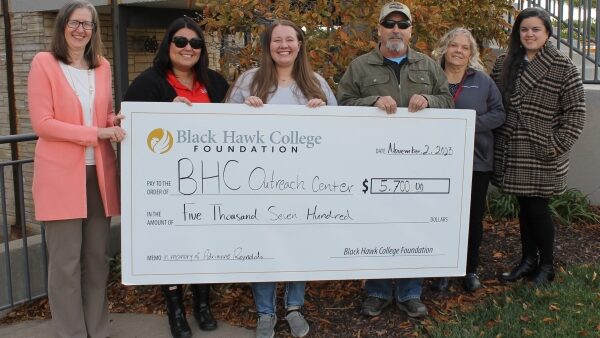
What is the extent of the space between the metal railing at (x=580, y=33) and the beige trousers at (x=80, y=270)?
17.7ft

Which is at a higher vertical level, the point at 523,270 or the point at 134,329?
the point at 523,270

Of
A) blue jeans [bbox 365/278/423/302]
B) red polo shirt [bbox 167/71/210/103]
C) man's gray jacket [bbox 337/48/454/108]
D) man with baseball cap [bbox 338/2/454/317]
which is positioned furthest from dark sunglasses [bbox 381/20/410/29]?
blue jeans [bbox 365/278/423/302]

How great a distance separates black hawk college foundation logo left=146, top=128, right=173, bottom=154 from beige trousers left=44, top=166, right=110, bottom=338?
1.21ft

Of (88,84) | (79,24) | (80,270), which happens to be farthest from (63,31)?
(80,270)

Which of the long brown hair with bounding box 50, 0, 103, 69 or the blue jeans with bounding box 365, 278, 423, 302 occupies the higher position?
the long brown hair with bounding box 50, 0, 103, 69

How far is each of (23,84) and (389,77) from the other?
633cm

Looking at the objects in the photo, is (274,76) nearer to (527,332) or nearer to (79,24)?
(79,24)

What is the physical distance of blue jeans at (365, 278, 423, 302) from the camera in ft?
13.7

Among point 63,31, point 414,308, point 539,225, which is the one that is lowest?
point 414,308

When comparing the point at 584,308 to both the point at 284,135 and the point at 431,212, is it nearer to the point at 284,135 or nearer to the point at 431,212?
the point at 431,212

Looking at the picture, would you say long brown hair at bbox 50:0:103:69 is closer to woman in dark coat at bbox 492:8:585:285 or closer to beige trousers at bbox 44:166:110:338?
beige trousers at bbox 44:166:110:338

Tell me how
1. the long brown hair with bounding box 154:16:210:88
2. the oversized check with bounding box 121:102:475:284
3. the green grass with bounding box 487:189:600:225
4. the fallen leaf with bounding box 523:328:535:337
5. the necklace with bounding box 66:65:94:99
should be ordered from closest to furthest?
the necklace with bounding box 66:65:94:99
the oversized check with bounding box 121:102:475:284
the long brown hair with bounding box 154:16:210:88
the fallen leaf with bounding box 523:328:535:337
the green grass with bounding box 487:189:600:225

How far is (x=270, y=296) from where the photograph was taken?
391cm

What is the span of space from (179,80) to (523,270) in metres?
2.86
